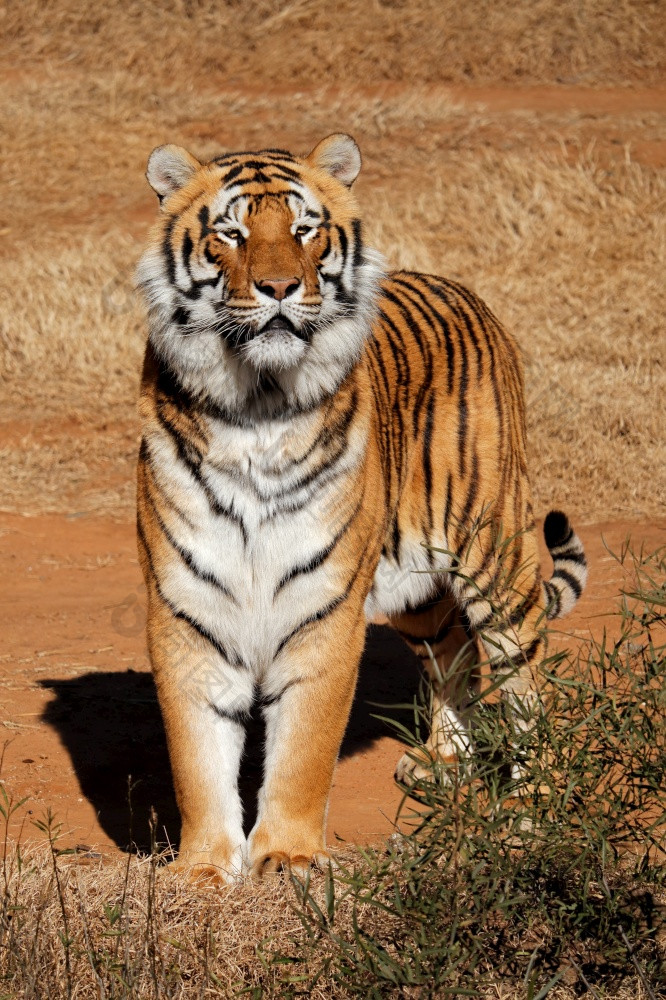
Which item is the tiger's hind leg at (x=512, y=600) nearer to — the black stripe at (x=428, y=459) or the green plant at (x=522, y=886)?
the black stripe at (x=428, y=459)

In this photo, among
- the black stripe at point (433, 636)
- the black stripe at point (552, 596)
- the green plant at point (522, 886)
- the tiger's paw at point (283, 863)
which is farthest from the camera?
the black stripe at point (433, 636)

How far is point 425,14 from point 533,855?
1313cm

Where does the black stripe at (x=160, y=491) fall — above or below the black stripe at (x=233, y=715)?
above

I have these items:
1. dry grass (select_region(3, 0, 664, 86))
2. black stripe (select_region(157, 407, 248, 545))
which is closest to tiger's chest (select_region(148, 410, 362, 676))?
black stripe (select_region(157, 407, 248, 545))

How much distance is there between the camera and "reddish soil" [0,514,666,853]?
382cm

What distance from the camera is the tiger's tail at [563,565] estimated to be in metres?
4.11

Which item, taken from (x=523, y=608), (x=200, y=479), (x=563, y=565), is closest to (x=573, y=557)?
(x=563, y=565)

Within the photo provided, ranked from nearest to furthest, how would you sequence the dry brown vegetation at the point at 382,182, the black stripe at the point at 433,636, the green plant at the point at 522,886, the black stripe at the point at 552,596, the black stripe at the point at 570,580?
the green plant at the point at 522,886 < the black stripe at the point at 552,596 < the black stripe at the point at 570,580 < the black stripe at the point at 433,636 < the dry brown vegetation at the point at 382,182

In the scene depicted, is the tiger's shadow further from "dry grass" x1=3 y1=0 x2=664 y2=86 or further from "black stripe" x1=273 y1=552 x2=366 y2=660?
"dry grass" x1=3 y1=0 x2=664 y2=86

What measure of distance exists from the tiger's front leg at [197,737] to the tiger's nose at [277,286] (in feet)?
2.49

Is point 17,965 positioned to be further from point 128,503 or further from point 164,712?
point 128,503

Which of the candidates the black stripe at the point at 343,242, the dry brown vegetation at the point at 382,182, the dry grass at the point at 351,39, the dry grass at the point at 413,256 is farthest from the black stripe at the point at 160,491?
the dry grass at the point at 351,39

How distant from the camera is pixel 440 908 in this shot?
7.91 ft

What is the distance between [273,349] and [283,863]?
1155 mm
